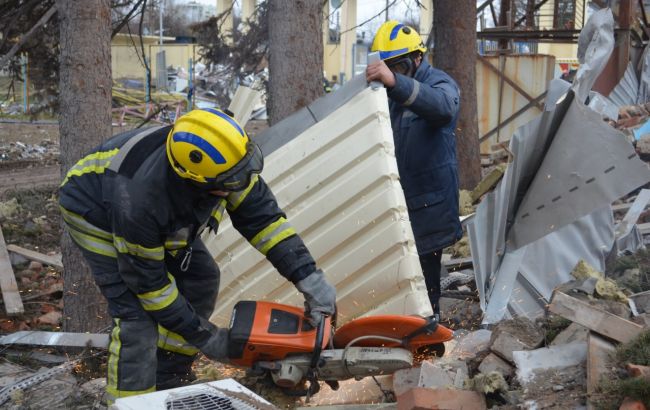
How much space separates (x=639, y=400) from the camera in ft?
9.59

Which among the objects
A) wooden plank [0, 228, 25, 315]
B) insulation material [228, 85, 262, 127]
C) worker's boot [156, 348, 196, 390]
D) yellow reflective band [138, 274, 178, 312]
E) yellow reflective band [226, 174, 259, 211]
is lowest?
wooden plank [0, 228, 25, 315]

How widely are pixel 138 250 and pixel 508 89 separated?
11.2 m

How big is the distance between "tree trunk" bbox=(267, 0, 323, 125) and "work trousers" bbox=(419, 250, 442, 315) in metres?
1.71

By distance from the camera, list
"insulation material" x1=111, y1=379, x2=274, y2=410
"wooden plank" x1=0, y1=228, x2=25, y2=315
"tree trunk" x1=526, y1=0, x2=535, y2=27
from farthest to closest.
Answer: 1. "tree trunk" x1=526, y1=0, x2=535, y2=27
2. "wooden plank" x1=0, y1=228, x2=25, y2=315
3. "insulation material" x1=111, y1=379, x2=274, y2=410

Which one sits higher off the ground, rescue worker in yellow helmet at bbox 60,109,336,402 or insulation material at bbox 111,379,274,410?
rescue worker in yellow helmet at bbox 60,109,336,402

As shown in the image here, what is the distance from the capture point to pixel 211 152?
125 inches

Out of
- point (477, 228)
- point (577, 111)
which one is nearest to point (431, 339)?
point (477, 228)

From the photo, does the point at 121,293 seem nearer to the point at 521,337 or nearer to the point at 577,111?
the point at 521,337

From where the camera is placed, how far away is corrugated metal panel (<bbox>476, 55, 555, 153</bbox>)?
44.2 ft

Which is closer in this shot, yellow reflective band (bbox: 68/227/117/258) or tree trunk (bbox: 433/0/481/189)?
yellow reflective band (bbox: 68/227/117/258)

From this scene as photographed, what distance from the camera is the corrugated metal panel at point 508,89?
44.2 ft

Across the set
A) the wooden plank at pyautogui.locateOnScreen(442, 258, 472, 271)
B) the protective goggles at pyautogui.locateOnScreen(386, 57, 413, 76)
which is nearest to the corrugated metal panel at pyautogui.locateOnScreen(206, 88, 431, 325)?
the protective goggles at pyautogui.locateOnScreen(386, 57, 413, 76)

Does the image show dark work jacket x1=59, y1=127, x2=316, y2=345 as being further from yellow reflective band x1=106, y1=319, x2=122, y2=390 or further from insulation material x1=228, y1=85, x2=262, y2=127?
insulation material x1=228, y1=85, x2=262, y2=127

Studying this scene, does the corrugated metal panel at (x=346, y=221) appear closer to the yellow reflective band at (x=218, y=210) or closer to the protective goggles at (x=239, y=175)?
the yellow reflective band at (x=218, y=210)
